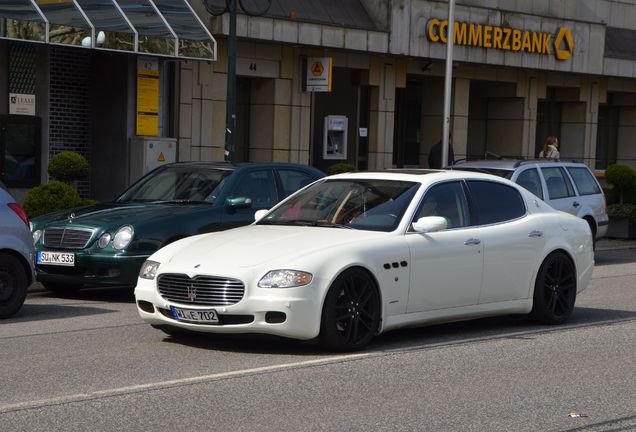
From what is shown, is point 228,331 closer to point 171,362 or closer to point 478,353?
point 171,362

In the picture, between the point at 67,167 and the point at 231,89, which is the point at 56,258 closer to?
the point at 231,89

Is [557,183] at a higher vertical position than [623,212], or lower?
higher

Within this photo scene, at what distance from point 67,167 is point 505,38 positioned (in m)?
13.9

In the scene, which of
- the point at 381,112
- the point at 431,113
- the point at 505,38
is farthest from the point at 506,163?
the point at 431,113

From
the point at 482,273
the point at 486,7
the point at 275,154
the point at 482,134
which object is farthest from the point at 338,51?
the point at 482,273

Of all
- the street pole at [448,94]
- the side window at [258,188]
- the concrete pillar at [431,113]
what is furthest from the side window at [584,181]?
the concrete pillar at [431,113]

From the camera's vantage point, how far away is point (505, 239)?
1104 cm

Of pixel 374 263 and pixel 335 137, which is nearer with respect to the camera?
pixel 374 263

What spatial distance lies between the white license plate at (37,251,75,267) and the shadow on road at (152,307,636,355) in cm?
295

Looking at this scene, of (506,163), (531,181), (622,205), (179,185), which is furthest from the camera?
(622,205)

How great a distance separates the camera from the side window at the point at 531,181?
1873 centimetres

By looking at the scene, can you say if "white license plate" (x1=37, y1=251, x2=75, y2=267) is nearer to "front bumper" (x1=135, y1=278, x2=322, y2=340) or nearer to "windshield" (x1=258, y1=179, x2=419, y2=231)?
"windshield" (x1=258, y1=179, x2=419, y2=231)

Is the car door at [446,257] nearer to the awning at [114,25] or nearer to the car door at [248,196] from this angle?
the car door at [248,196]

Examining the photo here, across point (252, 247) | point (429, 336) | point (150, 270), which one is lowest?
point (429, 336)
